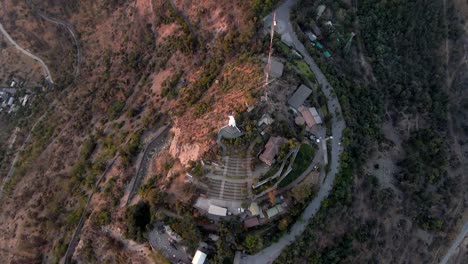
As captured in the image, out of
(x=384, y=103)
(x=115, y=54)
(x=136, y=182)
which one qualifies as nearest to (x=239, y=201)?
(x=136, y=182)

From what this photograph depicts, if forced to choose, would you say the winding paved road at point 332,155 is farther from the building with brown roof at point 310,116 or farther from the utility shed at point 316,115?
the building with brown roof at point 310,116

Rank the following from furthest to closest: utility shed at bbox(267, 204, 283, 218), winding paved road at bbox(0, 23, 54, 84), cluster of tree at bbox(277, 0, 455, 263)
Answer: winding paved road at bbox(0, 23, 54, 84) < cluster of tree at bbox(277, 0, 455, 263) < utility shed at bbox(267, 204, 283, 218)

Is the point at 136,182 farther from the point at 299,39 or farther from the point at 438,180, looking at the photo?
the point at 438,180

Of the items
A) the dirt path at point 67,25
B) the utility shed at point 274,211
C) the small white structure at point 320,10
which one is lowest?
the utility shed at point 274,211

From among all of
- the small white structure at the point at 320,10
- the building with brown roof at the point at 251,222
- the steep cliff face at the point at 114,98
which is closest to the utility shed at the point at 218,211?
the building with brown roof at the point at 251,222

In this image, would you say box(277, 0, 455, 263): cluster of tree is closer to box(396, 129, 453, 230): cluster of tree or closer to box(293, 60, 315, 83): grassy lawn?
box(396, 129, 453, 230): cluster of tree

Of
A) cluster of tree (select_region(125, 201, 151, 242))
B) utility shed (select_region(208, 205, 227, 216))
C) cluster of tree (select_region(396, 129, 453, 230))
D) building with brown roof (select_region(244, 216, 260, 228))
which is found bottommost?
cluster of tree (select_region(396, 129, 453, 230))

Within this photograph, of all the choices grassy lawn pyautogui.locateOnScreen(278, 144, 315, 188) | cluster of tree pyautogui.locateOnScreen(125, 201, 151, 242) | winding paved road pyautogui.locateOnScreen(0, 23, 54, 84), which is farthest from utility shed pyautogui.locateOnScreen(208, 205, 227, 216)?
winding paved road pyautogui.locateOnScreen(0, 23, 54, 84)

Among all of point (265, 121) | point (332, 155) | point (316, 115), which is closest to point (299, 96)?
point (316, 115)
